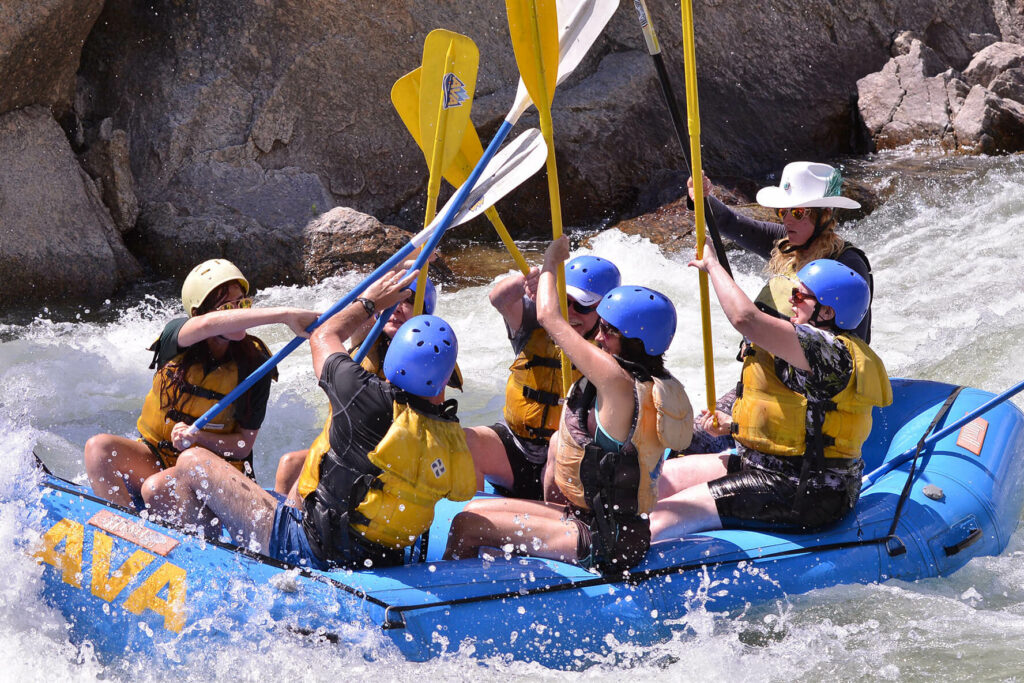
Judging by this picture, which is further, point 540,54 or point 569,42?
point 569,42

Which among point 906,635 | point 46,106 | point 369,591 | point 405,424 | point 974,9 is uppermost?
point 974,9

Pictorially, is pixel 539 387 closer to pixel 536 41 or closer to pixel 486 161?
pixel 486 161

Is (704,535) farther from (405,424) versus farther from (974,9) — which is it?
(974,9)

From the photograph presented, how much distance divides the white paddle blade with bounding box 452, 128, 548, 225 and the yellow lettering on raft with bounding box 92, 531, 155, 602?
4.99ft

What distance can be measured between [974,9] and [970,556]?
10220 mm

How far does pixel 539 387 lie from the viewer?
3.88 metres

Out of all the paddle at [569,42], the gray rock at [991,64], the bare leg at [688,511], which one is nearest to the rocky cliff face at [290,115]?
the gray rock at [991,64]

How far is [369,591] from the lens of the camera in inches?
122

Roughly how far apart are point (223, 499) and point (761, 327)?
68.3 inches

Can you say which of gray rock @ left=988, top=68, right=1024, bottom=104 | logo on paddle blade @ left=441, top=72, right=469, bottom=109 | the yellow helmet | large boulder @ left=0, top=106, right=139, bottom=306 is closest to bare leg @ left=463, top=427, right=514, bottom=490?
the yellow helmet

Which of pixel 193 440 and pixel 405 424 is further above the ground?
pixel 405 424

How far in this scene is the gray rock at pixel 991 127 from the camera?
10297 mm

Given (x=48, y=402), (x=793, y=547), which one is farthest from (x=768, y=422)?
(x=48, y=402)

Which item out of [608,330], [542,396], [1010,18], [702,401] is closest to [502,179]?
[542,396]
